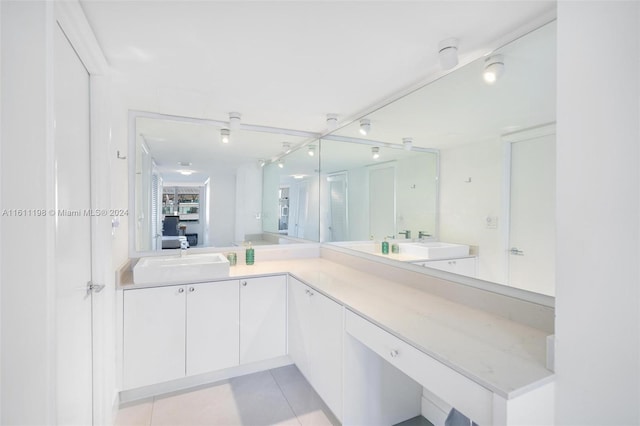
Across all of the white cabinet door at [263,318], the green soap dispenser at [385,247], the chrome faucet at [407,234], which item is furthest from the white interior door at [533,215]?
the white cabinet door at [263,318]

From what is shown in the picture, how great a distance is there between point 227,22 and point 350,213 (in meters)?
2.10

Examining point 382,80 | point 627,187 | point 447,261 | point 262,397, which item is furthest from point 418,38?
point 262,397

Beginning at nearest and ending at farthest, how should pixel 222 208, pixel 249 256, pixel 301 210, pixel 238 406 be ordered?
pixel 238 406, pixel 249 256, pixel 222 208, pixel 301 210

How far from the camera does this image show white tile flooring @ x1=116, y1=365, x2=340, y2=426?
1844mm

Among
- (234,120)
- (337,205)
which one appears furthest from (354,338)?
(234,120)

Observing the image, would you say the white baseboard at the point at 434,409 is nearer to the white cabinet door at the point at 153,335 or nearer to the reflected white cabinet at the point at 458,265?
the reflected white cabinet at the point at 458,265

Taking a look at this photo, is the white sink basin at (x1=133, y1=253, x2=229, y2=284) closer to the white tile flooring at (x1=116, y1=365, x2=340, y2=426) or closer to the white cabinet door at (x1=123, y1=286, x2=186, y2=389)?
the white cabinet door at (x1=123, y1=286, x2=186, y2=389)

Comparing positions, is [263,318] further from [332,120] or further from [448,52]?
[448,52]

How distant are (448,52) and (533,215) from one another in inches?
33.8

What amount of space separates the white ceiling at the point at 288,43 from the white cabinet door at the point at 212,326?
4.55ft

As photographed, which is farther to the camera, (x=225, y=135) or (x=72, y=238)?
(x=225, y=135)

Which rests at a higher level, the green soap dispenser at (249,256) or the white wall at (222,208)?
the white wall at (222,208)

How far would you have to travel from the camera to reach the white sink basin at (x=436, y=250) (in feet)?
5.69

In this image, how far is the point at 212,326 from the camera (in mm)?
2164
